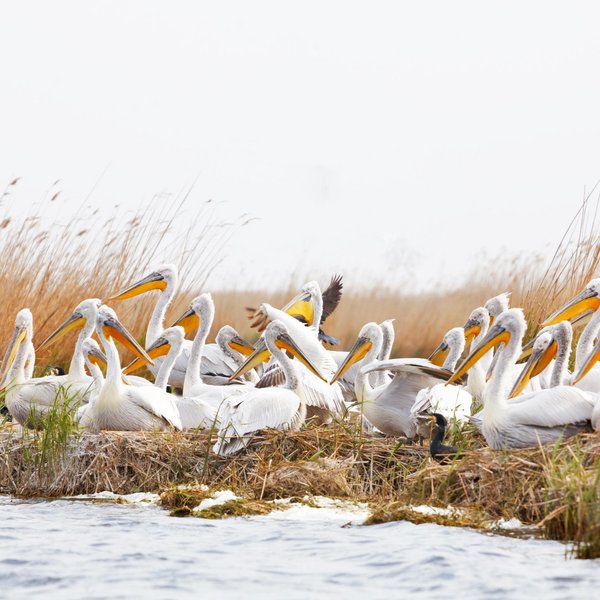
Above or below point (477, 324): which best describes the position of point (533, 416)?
below

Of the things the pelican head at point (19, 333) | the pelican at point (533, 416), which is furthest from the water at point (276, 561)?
the pelican head at point (19, 333)

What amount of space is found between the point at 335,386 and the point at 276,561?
313 centimetres

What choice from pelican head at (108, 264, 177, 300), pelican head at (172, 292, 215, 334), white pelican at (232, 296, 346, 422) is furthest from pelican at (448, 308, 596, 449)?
pelican head at (108, 264, 177, 300)

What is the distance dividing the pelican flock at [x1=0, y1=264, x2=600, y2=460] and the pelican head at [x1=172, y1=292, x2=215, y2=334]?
0.04ft

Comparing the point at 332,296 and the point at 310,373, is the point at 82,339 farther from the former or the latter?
the point at 332,296

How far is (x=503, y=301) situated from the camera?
382 inches

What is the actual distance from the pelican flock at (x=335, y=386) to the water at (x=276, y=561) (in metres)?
1.06

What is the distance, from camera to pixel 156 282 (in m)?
10.7

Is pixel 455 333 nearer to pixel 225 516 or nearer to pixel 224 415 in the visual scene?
pixel 224 415


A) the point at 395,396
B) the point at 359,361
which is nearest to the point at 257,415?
the point at 395,396

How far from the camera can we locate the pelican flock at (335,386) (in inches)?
269

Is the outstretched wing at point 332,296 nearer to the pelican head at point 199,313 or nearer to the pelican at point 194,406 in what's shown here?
the pelican head at point 199,313

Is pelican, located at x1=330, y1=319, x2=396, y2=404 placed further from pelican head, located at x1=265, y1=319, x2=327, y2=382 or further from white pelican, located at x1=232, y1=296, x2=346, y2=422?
pelican head, located at x1=265, y1=319, x2=327, y2=382

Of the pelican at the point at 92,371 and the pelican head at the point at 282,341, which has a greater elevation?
the pelican head at the point at 282,341
